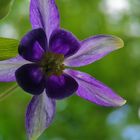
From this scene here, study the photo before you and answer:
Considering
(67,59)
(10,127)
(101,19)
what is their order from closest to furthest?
(67,59)
(10,127)
(101,19)

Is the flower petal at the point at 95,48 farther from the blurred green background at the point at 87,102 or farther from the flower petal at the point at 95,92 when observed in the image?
the blurred green background at the point at 87,102

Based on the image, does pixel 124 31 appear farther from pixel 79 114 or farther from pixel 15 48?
pixel 15 48

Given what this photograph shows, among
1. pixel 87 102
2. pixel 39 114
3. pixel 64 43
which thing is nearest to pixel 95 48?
A: pixel 64 43

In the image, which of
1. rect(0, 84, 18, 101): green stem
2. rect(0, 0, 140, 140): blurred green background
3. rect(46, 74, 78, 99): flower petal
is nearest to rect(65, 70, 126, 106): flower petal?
rect(46, 74, 78, 99): flower petal

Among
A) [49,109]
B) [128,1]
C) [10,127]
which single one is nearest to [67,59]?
[49,109]

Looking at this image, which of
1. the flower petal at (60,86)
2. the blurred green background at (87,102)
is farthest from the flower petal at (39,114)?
the blurred green background at (87,102)

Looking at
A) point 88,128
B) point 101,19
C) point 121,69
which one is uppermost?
point 101,19

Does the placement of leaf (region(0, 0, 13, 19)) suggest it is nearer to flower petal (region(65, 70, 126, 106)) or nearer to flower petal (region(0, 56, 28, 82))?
flower petal (region(0, 56, 28, 82))
